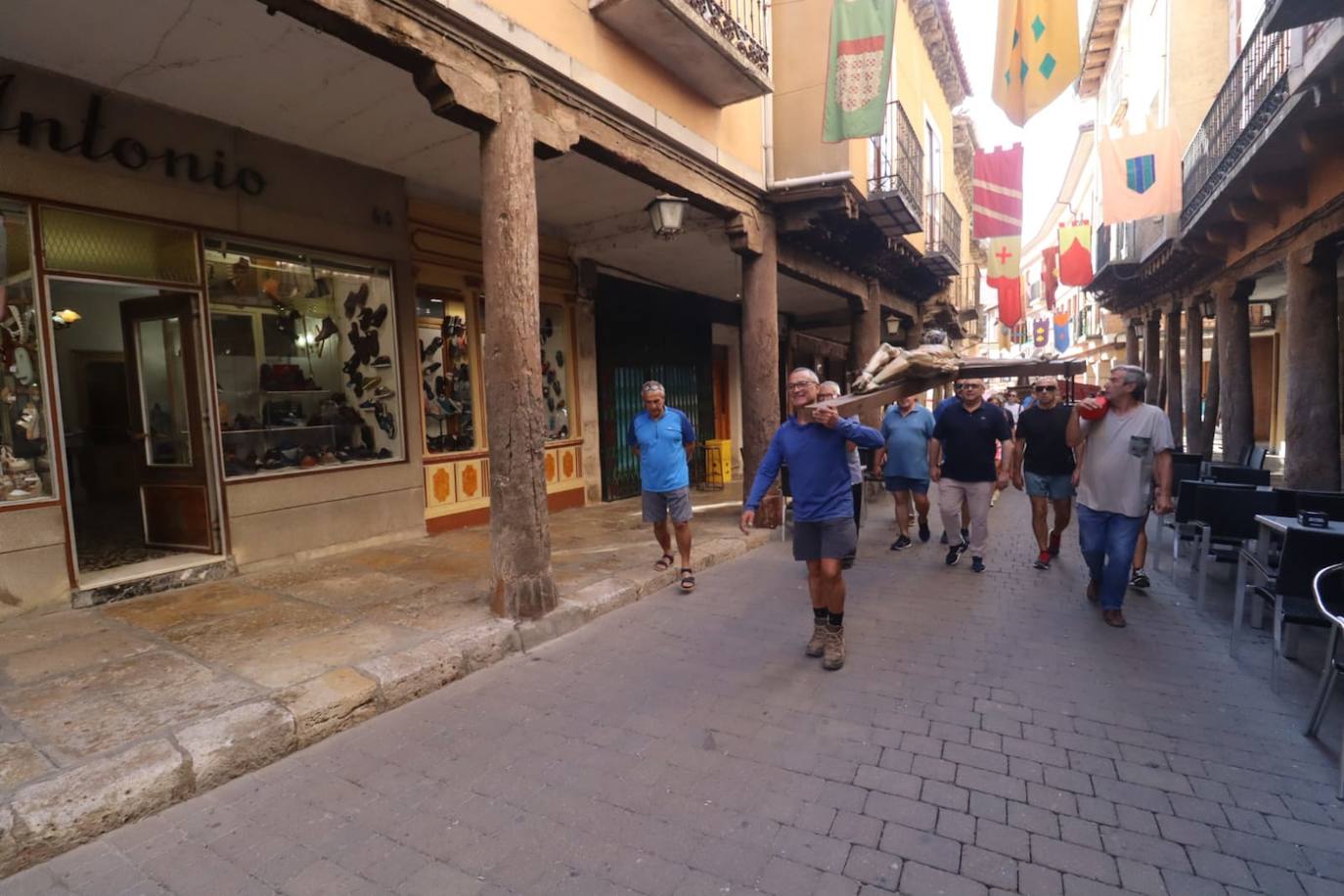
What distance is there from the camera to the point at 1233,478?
21.5 ft

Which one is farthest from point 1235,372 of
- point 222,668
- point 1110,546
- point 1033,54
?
point 222,668

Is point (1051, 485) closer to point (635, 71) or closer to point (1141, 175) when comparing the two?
point (635, 71)

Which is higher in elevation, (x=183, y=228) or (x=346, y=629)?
(x=183, y=228)

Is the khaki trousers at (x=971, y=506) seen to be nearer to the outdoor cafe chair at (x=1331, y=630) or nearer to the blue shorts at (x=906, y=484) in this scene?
the blue shorts at (x=906, y=484)

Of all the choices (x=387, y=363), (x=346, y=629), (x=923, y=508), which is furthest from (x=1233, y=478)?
(x=387, y=363)

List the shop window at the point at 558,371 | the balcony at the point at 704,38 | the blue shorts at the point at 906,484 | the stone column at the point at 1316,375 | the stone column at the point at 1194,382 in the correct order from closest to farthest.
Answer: the balcony at the point at 704,38
the blue shorts at the point at 906,484
the stone column at the point at 1316,375
the shop window at the point at 558,371
the stone column at the point at 1194,382

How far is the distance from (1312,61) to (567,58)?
7.24 meters

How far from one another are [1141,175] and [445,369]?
1260 centimetres

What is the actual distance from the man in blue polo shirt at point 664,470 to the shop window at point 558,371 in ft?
13.2

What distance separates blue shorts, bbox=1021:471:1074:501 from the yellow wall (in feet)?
16.5

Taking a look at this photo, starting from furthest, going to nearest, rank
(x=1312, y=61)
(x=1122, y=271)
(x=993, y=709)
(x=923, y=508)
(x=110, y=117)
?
(x=1122, y=271) < (x=923, y=508) < (x=1312, y=61) < (x=110, y=117) < (x=993, y=709)

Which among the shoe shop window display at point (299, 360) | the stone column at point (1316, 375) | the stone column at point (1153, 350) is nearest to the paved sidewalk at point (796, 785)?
the shoe shop window display at point (299, 360)

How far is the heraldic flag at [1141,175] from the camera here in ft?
38.7

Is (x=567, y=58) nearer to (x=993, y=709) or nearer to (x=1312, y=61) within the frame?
(x=993, y=709)
